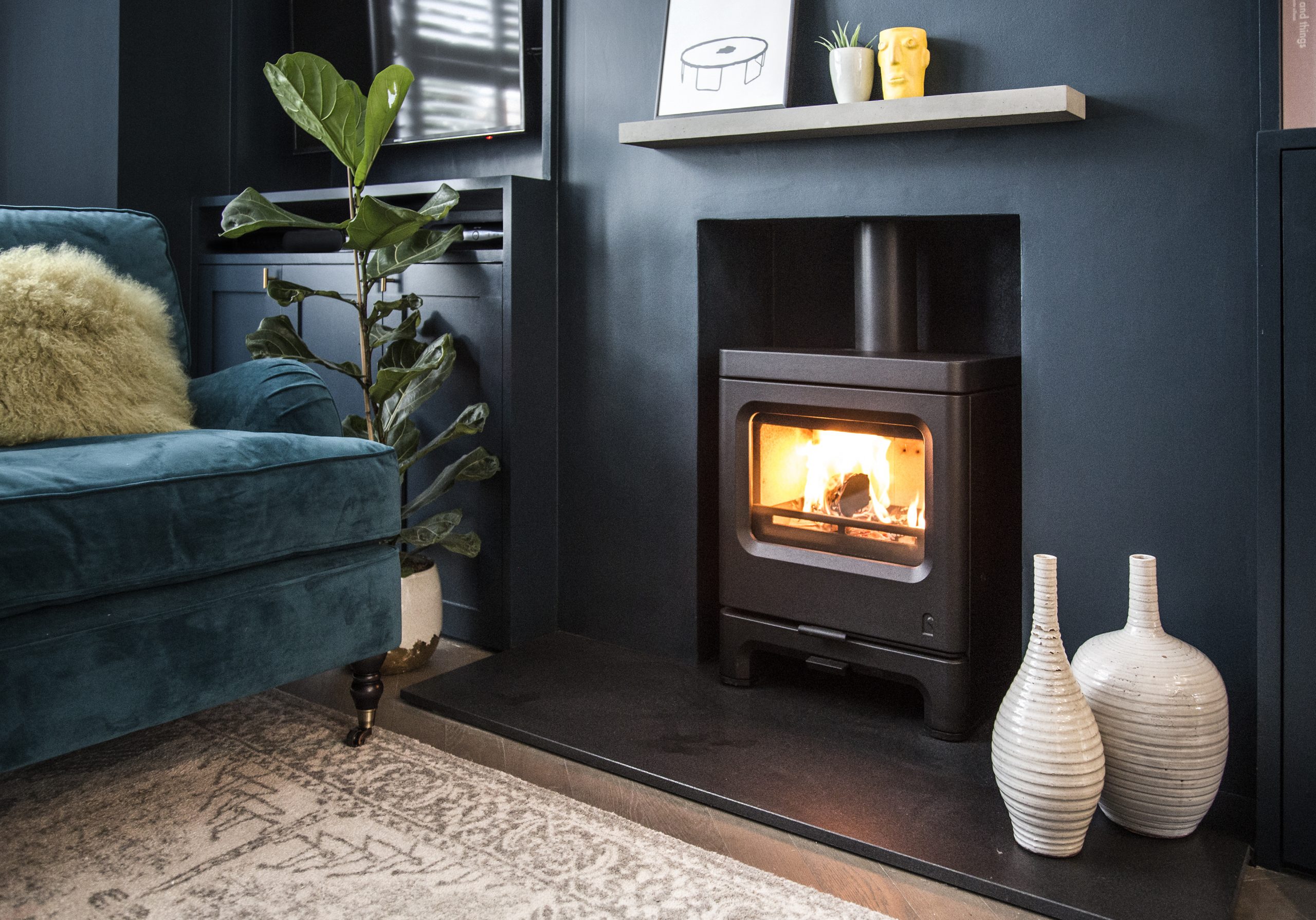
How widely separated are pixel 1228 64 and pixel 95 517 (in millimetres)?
1826

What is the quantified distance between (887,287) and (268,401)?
121 centimetres

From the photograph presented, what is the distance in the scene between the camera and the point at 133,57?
3.16m

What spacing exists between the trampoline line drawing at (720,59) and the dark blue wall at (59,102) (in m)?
1.80

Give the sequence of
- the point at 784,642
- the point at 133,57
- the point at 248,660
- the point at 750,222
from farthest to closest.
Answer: the point at 133,57 < the point at 750,222 < the point at 784,642 < the point at 248,660

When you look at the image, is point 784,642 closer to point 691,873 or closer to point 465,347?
point 691,873

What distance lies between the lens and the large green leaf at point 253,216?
7.70ft

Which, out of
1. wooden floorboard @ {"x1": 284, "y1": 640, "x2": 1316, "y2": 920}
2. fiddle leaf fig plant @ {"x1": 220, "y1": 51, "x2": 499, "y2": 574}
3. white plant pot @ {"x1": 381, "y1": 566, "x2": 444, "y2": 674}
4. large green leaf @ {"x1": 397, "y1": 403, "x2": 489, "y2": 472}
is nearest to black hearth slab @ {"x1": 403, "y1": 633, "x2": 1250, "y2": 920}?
→ wooden floorboard @ {"x1": 284, "y1": 640, "x2": 1316, "y2": 920}

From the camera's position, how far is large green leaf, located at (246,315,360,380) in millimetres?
2463

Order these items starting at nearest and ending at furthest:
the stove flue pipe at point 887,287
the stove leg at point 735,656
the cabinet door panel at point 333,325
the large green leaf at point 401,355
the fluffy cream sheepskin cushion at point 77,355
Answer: the fluffy cream sheepskin cushion at point 77,355 < the stove flue pipe at point 887,287 < the stove leg at point 735,656 < the large green leaf at point 401,355 < the cabinet door panel at point 333,325

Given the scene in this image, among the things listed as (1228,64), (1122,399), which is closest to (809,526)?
(1122,399)

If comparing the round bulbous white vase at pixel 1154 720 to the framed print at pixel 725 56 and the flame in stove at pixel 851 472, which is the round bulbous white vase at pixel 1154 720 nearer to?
the flame in stove at pixel 851 472

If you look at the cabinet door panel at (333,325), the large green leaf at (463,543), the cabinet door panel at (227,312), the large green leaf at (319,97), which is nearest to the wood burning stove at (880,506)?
the large green leaf at (463,543)

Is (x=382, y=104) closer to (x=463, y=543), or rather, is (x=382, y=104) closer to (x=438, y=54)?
(x=438, y=54)

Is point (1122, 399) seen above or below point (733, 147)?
below
